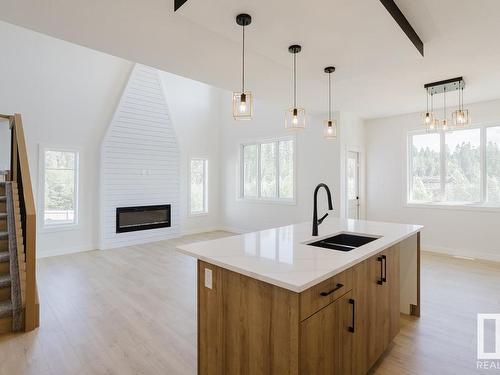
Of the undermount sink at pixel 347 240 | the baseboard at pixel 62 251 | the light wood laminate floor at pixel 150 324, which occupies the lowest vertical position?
the light wood laminate floor at pixel 150 324

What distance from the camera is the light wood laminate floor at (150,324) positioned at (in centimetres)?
224

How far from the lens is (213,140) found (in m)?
8.23

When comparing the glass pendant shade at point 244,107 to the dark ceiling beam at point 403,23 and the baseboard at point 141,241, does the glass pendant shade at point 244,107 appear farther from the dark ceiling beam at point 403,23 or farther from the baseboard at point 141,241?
the baseboard at point 141,241

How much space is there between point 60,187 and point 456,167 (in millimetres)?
7698

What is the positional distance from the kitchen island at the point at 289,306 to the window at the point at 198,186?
5.72 meters

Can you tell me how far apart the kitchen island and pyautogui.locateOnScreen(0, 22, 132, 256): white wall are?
16.2 ft

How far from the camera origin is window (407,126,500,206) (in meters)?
5.18

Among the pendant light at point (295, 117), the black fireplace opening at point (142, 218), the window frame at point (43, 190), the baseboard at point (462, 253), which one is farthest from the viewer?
the black fireplace opening at point (142, 218)

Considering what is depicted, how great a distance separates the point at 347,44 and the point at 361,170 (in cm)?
423

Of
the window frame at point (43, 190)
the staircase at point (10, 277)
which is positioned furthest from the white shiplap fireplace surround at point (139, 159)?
the staircase at point (10, 277)

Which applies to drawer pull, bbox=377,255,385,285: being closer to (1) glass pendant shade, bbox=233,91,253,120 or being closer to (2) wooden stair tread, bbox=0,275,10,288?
(1) glass pendant shade, bbox=233,91,253,120

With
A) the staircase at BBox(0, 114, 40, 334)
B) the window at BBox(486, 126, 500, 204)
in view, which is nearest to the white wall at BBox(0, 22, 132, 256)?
the staircase at BBox(0, 114, 40, 334)

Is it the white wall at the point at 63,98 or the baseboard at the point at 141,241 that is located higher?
the white wall at the point at 63,98

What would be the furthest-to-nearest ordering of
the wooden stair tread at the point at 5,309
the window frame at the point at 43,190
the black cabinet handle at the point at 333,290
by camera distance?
the window frame at the point at 43,190 < the wooden stair tread at the point at 5,309 < the black cabinet handle at the point at 333,290
